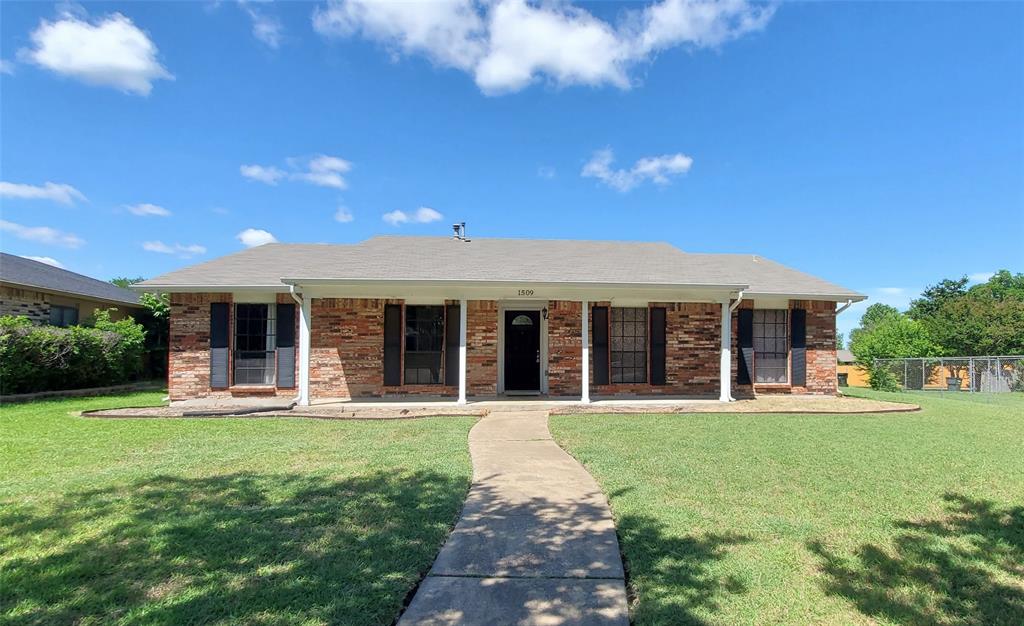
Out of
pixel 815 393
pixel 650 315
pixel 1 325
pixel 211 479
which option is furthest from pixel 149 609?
pixel 815 393

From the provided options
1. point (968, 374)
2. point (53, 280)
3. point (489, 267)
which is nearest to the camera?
point (489, 267)

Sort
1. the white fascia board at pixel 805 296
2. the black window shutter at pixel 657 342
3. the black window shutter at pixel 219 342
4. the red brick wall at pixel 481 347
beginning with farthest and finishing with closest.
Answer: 1. the black window shutter at pixel 657 342
2. the white fascia board at pixel 805 296
3. the red brick wall at pixel 481 347
4. the black window shutter at pixel 219 342

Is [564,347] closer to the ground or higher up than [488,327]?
closer to the ground

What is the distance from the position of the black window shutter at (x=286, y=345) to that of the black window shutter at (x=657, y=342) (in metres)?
7.91

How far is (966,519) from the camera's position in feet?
12.8

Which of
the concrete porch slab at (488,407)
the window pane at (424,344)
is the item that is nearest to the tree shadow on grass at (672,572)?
the concrete porch slab at (488,407)

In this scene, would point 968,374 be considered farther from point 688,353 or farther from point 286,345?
point 286,345

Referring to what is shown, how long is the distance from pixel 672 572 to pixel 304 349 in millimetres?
8491

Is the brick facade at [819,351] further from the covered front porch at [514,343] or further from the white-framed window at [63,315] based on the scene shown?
the white-framed window at [63,315]

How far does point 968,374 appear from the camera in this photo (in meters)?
16.8

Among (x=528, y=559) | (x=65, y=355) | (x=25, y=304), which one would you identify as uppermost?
(x=25, y=304)

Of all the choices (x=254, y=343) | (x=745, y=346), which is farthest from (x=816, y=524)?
(x=254, y=343)

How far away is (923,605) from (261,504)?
4425 millimetres

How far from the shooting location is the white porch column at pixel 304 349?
9.86 meters
